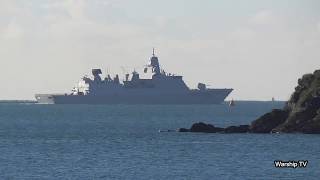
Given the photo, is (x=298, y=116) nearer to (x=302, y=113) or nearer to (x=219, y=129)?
(x=302, y=113)

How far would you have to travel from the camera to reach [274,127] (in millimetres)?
85000

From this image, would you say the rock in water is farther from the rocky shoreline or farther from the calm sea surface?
the calm sea surface

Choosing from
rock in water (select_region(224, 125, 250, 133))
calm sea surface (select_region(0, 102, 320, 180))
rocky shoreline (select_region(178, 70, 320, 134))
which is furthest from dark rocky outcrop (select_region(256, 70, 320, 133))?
rock in water (select_region(224, 125, 250, 133))

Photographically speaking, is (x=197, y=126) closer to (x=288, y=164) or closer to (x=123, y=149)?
(x=123, y=149)

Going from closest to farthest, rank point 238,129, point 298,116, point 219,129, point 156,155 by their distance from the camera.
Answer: point 156,155, point 298,116, point 238,129, point 219,129

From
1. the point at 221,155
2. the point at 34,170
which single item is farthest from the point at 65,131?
the point at 34,170

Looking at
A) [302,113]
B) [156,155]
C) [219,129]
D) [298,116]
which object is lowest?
[156,155]

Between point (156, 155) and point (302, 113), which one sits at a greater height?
point (302, 113)

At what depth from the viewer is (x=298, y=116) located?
270ft

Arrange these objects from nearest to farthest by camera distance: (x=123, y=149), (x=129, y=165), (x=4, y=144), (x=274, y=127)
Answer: (x=129, y=165)
(x=123, y=149)
(x=4, y=144)
(x=274, y=127)

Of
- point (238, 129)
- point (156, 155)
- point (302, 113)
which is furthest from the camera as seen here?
point (238, 129)

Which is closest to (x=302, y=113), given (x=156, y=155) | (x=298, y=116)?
(x=298, y=116)

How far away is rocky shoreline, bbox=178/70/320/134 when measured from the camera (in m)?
81.0

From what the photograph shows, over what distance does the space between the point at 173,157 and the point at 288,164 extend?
36.5ft
